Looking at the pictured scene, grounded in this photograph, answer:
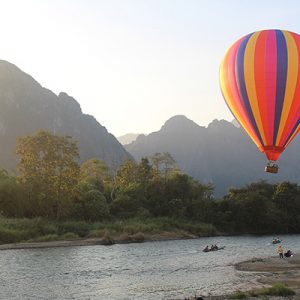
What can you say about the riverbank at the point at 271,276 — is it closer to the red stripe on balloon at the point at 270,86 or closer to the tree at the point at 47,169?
the red stripe on balloon at the point at 270,86

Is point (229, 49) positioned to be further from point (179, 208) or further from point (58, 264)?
point (179, 208)

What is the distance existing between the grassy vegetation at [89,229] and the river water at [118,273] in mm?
6992

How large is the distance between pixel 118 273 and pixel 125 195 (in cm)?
4581

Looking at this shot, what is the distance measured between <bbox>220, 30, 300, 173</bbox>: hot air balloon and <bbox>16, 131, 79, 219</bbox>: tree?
4128cm

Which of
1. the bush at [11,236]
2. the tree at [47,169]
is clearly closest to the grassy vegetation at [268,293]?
the bush at [11,236]

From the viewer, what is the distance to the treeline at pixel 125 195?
65000mm

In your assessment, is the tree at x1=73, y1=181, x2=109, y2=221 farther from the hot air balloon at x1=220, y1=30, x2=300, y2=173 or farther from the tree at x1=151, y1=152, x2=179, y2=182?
the hot air balloon at x1=220, y1=30, x2=300, y2=173

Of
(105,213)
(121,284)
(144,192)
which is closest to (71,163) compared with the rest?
(105,213)

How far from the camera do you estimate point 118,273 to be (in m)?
Answer: 34.7

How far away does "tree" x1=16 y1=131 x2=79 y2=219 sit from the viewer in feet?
210

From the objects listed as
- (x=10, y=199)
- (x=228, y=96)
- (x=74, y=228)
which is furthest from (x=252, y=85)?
(x=10, y=199)

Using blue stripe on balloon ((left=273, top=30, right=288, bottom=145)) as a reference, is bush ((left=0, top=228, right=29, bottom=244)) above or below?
below

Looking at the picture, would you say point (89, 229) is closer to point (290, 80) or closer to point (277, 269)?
point (277, 269)

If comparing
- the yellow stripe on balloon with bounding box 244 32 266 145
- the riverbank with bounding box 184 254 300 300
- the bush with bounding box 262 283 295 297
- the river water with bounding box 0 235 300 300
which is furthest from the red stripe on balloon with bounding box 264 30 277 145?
the river water with bounding box 0 235 300 300
